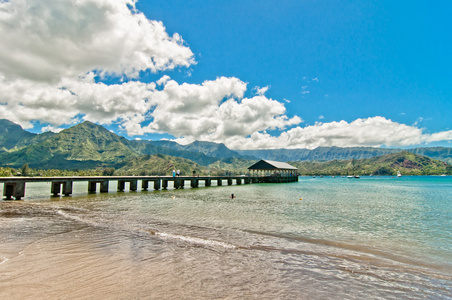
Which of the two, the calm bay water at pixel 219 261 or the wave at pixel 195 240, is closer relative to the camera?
the calm bay water at pixel 219 261

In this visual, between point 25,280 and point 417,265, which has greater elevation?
point 25,280

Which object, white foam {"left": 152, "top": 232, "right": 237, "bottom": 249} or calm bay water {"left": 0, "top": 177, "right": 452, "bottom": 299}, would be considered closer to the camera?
calm bay water {"left": 0, "top": 177, "right": 452, "bottom": 299}

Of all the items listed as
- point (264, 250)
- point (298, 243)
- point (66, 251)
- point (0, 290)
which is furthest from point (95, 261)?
point (298, 243)

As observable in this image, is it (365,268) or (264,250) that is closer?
(365,268)

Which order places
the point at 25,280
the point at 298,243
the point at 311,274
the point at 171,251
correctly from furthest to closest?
the point at 298,243
the point at 171,251
the point at 311,274
the point at 25,280

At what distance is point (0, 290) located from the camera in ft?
21.8

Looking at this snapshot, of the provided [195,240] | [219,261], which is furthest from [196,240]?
[219,261]

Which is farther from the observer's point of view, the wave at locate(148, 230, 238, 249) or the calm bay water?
the wave at locate(148, 230, 238, 249)

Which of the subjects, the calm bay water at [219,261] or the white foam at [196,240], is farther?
the white foam at [196,240]

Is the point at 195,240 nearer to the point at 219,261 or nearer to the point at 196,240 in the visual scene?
the point at 196,240

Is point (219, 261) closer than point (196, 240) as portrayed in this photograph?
Yes

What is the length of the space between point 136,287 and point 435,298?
818cm

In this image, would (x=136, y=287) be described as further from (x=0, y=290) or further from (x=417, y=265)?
(x=417, y=265)

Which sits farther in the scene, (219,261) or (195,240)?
(195,240)
